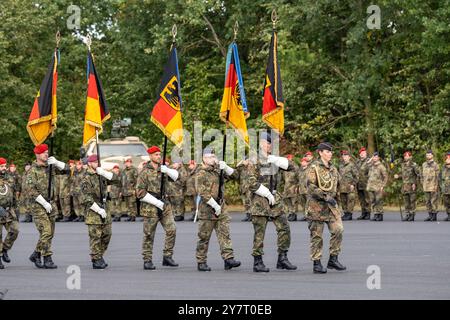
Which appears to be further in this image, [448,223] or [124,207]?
[124,207]

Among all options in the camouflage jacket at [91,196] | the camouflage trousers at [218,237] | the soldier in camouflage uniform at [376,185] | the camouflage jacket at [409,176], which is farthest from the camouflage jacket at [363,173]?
the camouflage trousers at [218,237]

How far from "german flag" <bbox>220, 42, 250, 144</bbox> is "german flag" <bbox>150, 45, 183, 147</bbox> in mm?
784

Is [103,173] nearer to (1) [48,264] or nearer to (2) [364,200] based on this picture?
(1) [48,264]

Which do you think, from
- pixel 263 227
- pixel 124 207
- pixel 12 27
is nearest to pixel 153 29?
pixel 12 27

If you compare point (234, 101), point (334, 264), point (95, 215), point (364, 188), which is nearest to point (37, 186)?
point (95, 215)

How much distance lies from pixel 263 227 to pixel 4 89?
29785mm

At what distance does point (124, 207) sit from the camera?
117ft

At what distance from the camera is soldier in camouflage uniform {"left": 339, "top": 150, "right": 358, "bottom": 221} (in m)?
32.2

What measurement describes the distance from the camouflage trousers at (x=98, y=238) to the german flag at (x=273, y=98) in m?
3.09

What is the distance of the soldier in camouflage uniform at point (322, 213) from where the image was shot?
1678cm

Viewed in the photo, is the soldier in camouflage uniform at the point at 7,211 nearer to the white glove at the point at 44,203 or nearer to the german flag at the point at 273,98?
the white glove at the point at 44,203

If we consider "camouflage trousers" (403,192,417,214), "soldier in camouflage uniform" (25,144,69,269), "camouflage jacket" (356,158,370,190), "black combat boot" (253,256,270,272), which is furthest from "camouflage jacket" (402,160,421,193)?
"soldier in camouflage uniform" (25,144,69,269)

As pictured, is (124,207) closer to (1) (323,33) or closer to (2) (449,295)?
(1) (323,33)

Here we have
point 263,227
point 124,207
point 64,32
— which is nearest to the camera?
point 263,227
